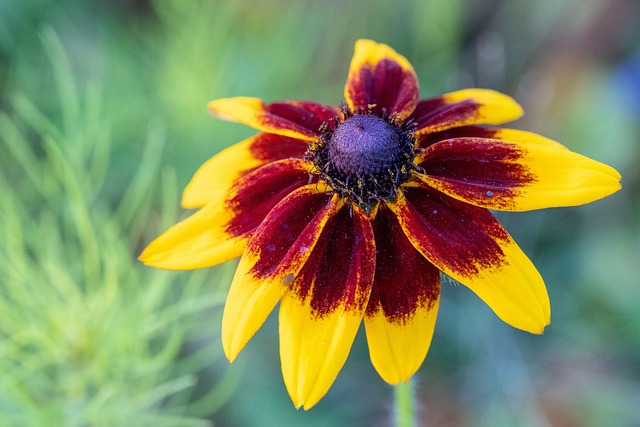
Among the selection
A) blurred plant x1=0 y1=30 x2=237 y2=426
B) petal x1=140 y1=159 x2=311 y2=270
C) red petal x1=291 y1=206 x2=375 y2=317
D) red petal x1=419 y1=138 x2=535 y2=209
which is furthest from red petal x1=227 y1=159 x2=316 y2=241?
blurred plant x1=0 y1=30 x2=237 y2=426

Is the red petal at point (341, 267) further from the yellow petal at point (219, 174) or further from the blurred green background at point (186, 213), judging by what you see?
the blurred green background at point (186, 213)

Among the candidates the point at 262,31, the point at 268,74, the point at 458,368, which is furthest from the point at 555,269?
the point at 262,31

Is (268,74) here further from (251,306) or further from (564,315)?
(251,306)

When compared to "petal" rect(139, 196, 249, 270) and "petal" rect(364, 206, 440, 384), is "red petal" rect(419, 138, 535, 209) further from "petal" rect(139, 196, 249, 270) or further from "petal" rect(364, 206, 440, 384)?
"petal" rect(139, 196, 249, 270)

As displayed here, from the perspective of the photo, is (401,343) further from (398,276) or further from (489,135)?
(489,135)

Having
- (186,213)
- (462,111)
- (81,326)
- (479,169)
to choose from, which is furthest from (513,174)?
(186,213)
